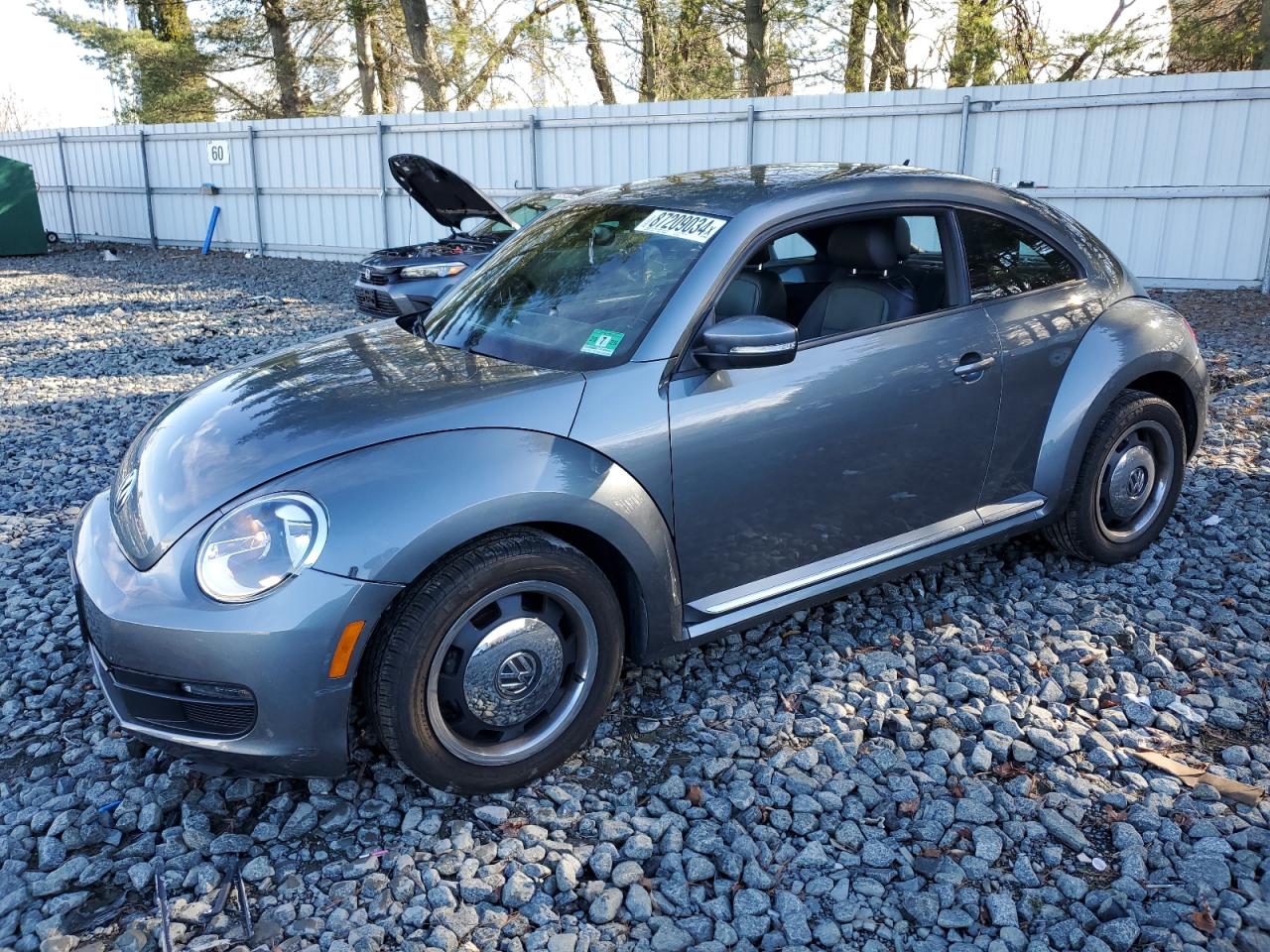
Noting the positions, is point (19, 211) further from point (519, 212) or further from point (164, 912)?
point (164, 912)

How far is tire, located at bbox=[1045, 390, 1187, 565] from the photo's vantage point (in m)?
3.99

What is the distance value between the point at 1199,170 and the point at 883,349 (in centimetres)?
1103

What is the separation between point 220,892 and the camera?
2.46 m

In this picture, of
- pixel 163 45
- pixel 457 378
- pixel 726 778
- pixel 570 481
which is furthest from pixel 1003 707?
pixel 163 45

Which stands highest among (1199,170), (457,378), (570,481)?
(1199,170)

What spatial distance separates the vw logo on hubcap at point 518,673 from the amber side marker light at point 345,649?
0.43 meters

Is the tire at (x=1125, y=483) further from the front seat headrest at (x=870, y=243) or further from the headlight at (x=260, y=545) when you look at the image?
the headlight at (x=260, y=545)

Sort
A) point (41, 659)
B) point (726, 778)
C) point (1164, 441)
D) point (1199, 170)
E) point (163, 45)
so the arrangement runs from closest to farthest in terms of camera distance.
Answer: point (726, 778) < point (41, 659) < point (1164, 441) < point (1199, 170) < point (163, 45)

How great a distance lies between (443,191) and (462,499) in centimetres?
805

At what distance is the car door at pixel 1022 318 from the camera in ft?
11.9

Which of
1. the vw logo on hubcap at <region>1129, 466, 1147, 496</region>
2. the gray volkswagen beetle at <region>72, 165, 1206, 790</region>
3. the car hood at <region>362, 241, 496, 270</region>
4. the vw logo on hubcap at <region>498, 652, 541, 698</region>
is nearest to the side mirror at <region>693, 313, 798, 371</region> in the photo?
the gray volkswagen beetle at <region>72, 165, 1206, 790</region>

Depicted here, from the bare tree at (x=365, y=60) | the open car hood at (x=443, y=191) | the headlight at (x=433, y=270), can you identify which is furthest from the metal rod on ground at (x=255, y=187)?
the headlight at (x=433, y=270)

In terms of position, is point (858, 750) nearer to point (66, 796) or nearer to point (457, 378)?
point (457, 378)

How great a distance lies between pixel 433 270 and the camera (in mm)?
9797
